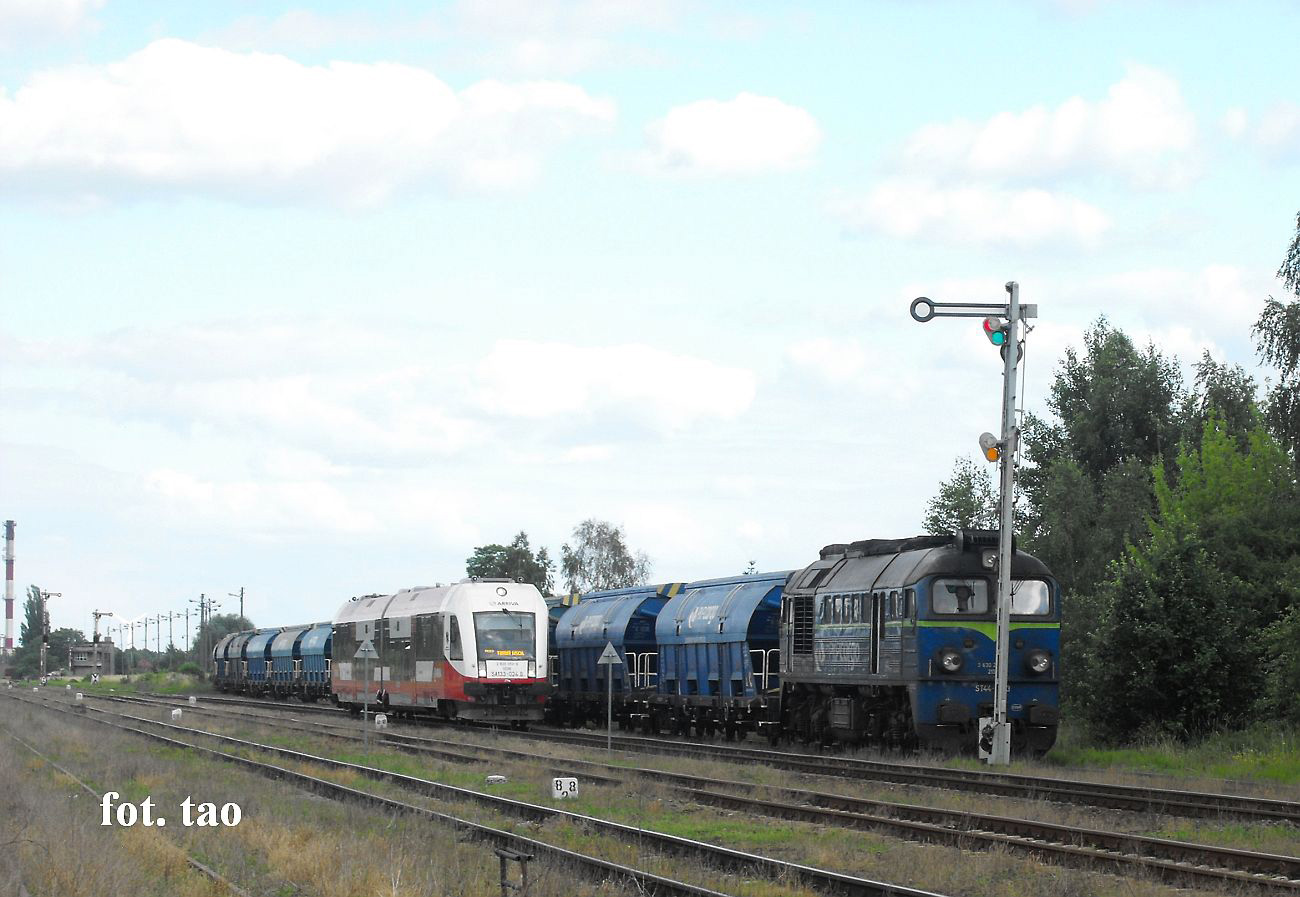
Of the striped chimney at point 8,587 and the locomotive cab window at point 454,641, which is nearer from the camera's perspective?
the locomotive cab window at point 454,641

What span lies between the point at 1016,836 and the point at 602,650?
25.7m

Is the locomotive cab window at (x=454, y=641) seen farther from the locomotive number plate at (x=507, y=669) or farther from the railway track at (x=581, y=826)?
the railway track at (x=581, y=826)

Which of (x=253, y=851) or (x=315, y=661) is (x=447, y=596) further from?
(x=315, y=661)

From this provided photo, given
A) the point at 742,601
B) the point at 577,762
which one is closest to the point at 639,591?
the point at 742,601

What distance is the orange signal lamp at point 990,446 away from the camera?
2484 centimetres

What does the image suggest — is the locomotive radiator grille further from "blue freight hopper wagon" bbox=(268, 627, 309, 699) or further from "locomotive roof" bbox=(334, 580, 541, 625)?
"blue freight hopper wagon" bbox=(268, 627, 309, 699)

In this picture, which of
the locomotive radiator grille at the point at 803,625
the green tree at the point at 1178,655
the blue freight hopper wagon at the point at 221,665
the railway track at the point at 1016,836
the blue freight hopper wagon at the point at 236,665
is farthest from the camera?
the blue freight hopper wagon at the point at 221,665

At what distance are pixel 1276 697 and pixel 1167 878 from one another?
54.1ft

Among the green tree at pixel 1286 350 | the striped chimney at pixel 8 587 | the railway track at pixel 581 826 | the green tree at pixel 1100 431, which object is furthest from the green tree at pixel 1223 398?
the striped chimney at pixel 8 587

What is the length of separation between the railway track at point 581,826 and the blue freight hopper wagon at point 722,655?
8.83m

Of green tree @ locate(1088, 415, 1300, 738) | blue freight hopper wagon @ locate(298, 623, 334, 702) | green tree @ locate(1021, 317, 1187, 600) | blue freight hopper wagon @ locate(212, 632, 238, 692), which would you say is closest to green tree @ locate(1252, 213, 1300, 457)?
green tree @ locate(1088, 415, 1300, 738)

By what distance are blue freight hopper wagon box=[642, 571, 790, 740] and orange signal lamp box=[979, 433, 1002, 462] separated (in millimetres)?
8627

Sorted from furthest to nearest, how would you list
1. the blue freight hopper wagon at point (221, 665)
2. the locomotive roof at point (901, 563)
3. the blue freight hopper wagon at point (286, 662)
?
the blue freight hopper wagon at point (221, 665) → the blue freight hopper wagon at point (286, 662) → the locomotive roof at point (901, 563)

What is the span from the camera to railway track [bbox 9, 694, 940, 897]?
12875 millimetres
